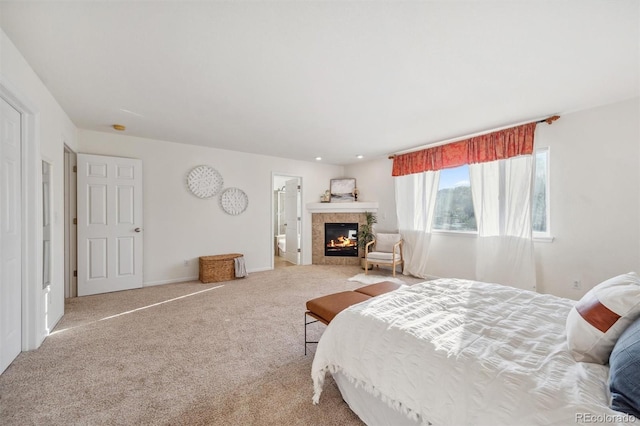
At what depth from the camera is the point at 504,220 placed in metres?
3.63

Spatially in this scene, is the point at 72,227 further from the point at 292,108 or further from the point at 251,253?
the point at 292,108

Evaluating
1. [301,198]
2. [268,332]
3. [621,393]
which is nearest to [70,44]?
[268,332]

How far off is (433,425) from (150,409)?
1597 mm

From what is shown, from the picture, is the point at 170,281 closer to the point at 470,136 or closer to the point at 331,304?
the point at 331,304

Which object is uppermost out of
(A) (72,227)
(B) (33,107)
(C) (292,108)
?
(C) (292,108)

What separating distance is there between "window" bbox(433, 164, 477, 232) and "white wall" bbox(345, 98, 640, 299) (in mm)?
999

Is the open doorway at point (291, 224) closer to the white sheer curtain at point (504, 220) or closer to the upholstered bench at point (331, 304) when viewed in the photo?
the upholstered bench at point (331, 304)

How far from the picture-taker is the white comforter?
2.82 ft

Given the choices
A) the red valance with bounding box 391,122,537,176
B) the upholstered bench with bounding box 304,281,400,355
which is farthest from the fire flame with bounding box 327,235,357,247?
the upholstered bench with bounding box 304,281,400,355

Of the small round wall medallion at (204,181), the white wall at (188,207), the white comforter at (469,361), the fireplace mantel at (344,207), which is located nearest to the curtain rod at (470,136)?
the fireplace mantel at (344,207)

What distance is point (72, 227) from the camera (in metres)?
3.62

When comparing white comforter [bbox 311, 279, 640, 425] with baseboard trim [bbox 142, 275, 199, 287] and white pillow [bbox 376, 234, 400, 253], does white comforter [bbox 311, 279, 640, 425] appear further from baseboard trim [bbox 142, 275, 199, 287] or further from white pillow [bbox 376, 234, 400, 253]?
baseboard trim [bbox 142, 275, 199, 287]

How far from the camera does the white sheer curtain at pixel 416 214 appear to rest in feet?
14.9

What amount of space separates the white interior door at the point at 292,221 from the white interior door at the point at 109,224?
300cm
